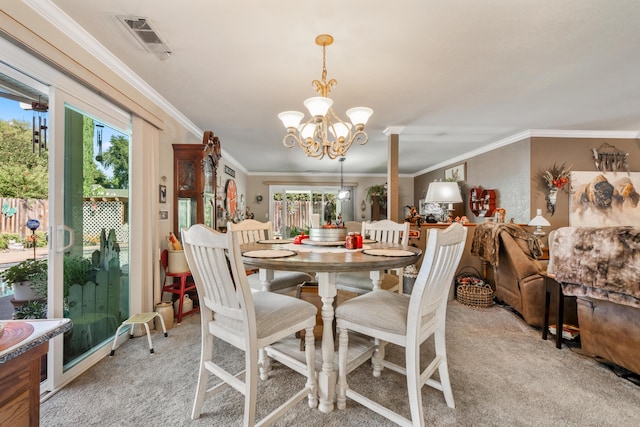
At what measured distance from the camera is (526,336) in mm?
2451

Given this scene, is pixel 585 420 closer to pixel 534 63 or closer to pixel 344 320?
pixel 344 320

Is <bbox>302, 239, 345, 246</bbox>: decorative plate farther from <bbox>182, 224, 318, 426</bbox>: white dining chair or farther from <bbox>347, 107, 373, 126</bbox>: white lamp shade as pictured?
<bbox>347, 107, 373, 126</bbox>: white lamp shade

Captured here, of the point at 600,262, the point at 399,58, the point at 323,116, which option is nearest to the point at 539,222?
the point at 600,262

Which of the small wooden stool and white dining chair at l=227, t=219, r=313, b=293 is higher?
white dining chair at l=227, t=219, r=313, b=293

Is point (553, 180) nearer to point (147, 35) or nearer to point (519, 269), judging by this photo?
point (519, 269)

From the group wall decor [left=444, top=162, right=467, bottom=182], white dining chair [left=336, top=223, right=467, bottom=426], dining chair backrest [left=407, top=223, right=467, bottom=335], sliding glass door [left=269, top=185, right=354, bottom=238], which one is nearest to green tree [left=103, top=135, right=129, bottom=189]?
white dining chair [left=336, top=223, right=467, bottom=426]

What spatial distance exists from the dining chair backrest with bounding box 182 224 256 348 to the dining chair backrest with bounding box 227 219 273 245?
111 cm

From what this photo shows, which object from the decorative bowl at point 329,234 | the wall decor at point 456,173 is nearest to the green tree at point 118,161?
the decorative bowl at point 329,234

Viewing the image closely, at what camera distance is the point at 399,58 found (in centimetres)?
209

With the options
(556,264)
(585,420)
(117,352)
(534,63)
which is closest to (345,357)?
(585,420)

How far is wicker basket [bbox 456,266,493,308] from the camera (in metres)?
3.19

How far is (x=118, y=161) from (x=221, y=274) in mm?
1885

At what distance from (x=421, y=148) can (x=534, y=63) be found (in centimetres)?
284

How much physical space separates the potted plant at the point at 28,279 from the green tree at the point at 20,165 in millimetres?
440
